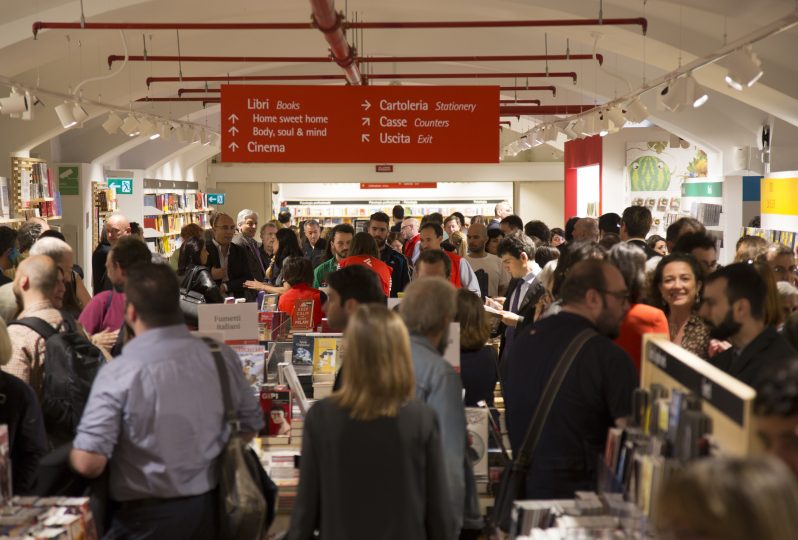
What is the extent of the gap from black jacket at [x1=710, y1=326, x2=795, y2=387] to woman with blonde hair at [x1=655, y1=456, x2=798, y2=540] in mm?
1901

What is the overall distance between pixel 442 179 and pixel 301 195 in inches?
152

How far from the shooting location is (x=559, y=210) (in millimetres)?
26203

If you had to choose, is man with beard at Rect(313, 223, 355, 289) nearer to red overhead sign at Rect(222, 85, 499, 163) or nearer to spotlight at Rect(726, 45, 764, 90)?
red overhead sign at Rect(222, 85, 499, 163)

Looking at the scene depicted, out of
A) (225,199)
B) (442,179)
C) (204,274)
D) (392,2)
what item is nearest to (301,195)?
(225,199)

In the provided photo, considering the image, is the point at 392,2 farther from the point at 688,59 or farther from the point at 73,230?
the point at 73,230

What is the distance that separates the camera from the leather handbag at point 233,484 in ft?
11.0

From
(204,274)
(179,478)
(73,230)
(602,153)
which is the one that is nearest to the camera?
(179,478)

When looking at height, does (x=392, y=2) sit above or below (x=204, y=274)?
above

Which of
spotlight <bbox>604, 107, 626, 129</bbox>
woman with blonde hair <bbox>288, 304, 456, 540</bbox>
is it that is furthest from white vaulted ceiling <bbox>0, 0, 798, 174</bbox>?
woman with blonde hair <bbox>288, 304, 456, 540</bbox>

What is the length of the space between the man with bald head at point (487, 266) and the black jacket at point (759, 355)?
5.28m

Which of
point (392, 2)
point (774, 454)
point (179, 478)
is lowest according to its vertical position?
point (179, 478)

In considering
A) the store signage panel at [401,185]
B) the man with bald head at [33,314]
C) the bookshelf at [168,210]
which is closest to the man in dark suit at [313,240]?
the bookshelf at [168,210]

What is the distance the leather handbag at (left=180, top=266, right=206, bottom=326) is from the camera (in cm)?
606

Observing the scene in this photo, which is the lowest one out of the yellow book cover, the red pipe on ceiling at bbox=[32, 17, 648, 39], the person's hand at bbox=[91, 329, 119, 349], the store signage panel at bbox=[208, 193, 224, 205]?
the yellow book cover
